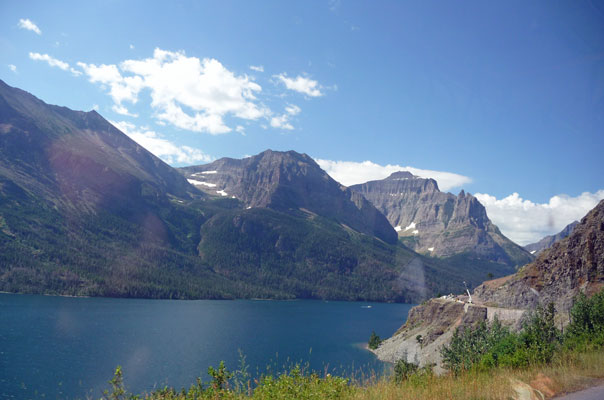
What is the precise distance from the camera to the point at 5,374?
61375 mm

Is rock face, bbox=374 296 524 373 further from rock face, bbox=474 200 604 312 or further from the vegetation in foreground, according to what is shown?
the vegetation in foreground

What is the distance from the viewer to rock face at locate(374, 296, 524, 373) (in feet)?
200

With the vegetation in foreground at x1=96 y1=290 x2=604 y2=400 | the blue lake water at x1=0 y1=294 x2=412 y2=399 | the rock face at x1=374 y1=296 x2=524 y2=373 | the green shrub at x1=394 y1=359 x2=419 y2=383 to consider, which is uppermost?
the vegetation in foreground at x1=96 y1=290 x2=604 y2=400

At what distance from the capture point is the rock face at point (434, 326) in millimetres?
61094

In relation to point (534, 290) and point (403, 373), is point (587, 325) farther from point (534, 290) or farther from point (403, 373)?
point (534, 290)

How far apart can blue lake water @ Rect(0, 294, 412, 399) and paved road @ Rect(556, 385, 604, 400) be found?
19577 mm

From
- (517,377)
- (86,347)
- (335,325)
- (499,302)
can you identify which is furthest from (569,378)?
(335,325)

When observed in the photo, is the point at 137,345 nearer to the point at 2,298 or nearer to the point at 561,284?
the point at 561,284

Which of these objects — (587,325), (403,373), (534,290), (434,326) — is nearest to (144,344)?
(434,326)

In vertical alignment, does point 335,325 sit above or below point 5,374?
below

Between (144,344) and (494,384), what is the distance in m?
96.2

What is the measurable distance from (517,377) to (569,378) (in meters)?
1.36

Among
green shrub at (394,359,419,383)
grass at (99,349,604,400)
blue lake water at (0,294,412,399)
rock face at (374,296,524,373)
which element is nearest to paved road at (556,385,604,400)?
grass at (99,349,604,400)

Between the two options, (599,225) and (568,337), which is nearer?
(568,337)
